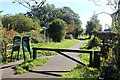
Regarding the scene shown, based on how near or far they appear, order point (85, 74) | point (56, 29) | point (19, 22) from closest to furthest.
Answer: point (85, 74) → point (56, 29) → point (19, 22)

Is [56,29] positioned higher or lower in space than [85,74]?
higher

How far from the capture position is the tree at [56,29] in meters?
19.2

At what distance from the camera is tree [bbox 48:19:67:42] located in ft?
63.1

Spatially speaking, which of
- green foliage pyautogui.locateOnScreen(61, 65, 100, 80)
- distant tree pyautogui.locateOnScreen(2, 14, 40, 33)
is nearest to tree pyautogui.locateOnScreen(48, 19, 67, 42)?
distant tree pyautogui.locateOnScreen(2, 14, 40, 33)

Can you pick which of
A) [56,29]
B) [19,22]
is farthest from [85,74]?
[19,22]

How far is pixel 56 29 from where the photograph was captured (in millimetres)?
19297

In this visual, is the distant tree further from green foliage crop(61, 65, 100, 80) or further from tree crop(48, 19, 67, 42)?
green foliage crop(61, 65, 100, 80)

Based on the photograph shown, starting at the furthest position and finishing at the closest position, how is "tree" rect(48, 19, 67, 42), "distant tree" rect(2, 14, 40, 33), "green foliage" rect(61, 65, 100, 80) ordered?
"tree" rect(48, 19, 67, 42), "distant tree" rect(2, 14, 40, 33), "green foliage" rect(61, 65, 100, 80)

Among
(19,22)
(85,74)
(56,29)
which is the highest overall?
(19,22)

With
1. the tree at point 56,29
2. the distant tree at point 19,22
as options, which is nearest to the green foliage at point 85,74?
the tree at point 56,29

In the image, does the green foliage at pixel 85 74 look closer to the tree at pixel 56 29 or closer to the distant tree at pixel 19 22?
the tree at pixel 56 29

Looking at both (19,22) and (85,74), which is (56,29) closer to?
(19,22)

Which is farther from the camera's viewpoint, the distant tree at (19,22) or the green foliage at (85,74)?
the distant tree at (19,22)

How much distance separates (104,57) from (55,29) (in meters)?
15.9
